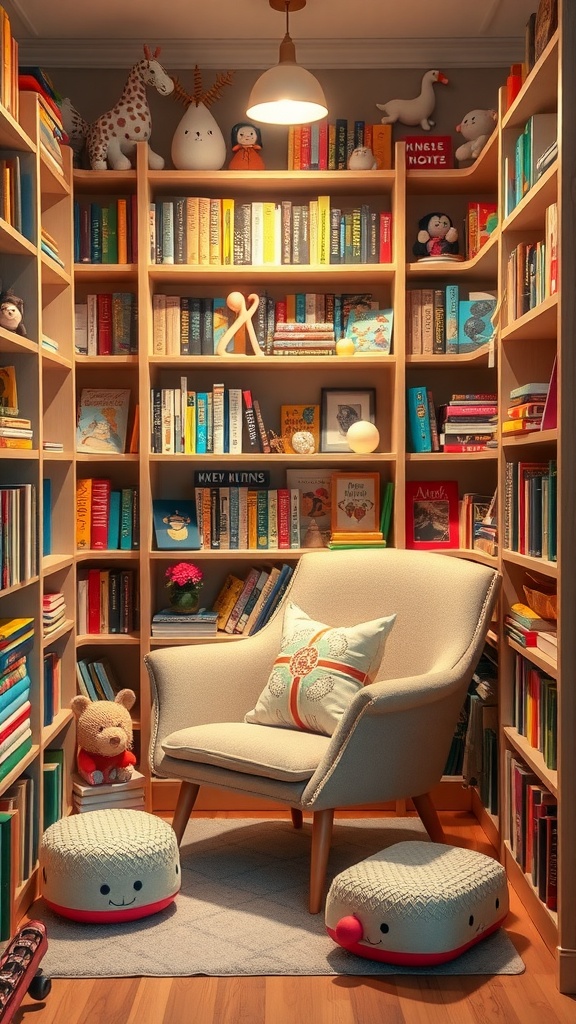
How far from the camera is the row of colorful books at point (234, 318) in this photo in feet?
12.8

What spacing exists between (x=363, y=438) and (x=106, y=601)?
1.10m

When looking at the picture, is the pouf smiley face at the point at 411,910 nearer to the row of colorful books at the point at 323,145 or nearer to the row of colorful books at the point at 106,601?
the row of colorful books at the point at 106,601

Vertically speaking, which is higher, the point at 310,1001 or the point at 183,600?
the point at 183,600

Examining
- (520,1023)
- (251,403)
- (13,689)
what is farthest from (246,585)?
(520,1023)

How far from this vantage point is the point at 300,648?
3.31m

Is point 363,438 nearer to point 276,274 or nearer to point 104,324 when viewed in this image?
point 276,274

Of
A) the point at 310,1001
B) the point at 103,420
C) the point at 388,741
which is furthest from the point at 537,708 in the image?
the point at 103,420

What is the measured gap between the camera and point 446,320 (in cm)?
393

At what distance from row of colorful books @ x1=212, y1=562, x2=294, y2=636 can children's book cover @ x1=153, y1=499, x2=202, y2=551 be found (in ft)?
0.76

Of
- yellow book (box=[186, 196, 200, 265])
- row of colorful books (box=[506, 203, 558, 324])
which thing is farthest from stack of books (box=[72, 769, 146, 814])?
row of colorful books (box=[506, 203, 558, 324])

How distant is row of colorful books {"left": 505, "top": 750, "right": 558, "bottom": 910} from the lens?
2.68 meters

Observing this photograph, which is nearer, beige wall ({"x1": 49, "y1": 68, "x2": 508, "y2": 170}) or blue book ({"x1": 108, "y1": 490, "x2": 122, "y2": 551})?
blue book ({"x1": 108, "y1": 490, "x2": 122, "y2": 551})

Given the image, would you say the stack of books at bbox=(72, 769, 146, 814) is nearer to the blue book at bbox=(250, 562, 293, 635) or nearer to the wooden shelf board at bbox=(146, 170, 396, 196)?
the blue book at bbox=(250, 562, 293, 635)

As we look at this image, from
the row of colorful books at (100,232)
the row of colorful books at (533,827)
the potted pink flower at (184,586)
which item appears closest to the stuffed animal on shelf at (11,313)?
the row of colorful books at (100,232)
